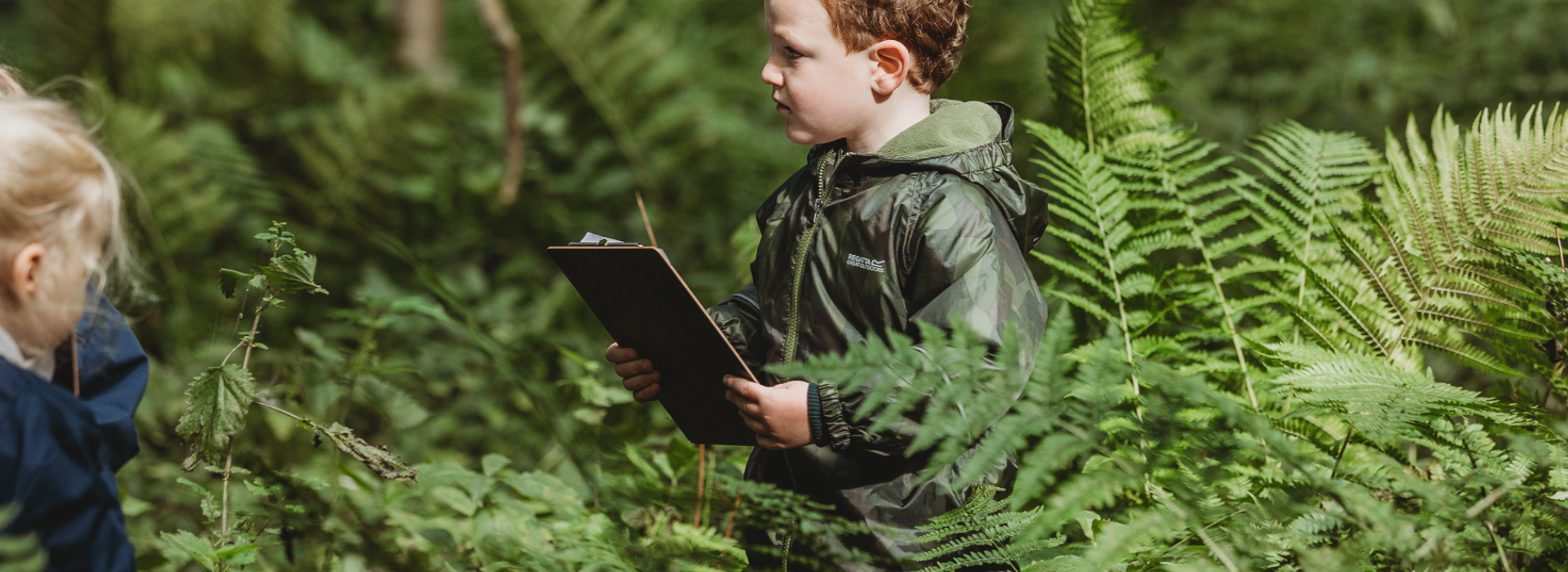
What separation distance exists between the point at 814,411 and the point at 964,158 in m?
0.43

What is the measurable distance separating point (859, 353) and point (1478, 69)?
4489 millimetres

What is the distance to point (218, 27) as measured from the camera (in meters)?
4.46

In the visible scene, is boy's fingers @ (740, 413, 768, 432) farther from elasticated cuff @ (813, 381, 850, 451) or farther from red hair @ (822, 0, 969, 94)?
red hair @ (822, 0, 969, 94)

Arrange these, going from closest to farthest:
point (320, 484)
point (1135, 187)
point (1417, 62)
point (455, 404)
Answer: point (320, 484)
point (1135, 187)
point (455, 404)
point (1417, 62)

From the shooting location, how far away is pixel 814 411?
119 centimetres

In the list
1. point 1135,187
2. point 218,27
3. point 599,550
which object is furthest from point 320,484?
point 218,27

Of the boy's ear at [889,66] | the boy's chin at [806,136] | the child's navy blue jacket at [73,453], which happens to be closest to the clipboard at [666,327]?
the boy's chin at [806,136]

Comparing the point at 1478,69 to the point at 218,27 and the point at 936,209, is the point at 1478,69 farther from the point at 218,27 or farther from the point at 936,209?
the point at 218,27

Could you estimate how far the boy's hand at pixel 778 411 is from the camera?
1.19 m

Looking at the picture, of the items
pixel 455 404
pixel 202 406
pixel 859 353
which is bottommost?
pixel 455 404

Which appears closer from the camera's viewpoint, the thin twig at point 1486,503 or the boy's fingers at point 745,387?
the thin twig at point 1486,503

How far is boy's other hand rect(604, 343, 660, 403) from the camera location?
1.40m

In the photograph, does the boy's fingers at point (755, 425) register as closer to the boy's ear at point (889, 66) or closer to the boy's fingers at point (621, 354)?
the boy's fingers at point (621, 354)

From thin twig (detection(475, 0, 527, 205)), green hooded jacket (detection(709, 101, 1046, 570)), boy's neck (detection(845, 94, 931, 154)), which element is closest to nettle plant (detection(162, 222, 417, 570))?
green hooded jacket (detection(709, 101, 1046, 570))
